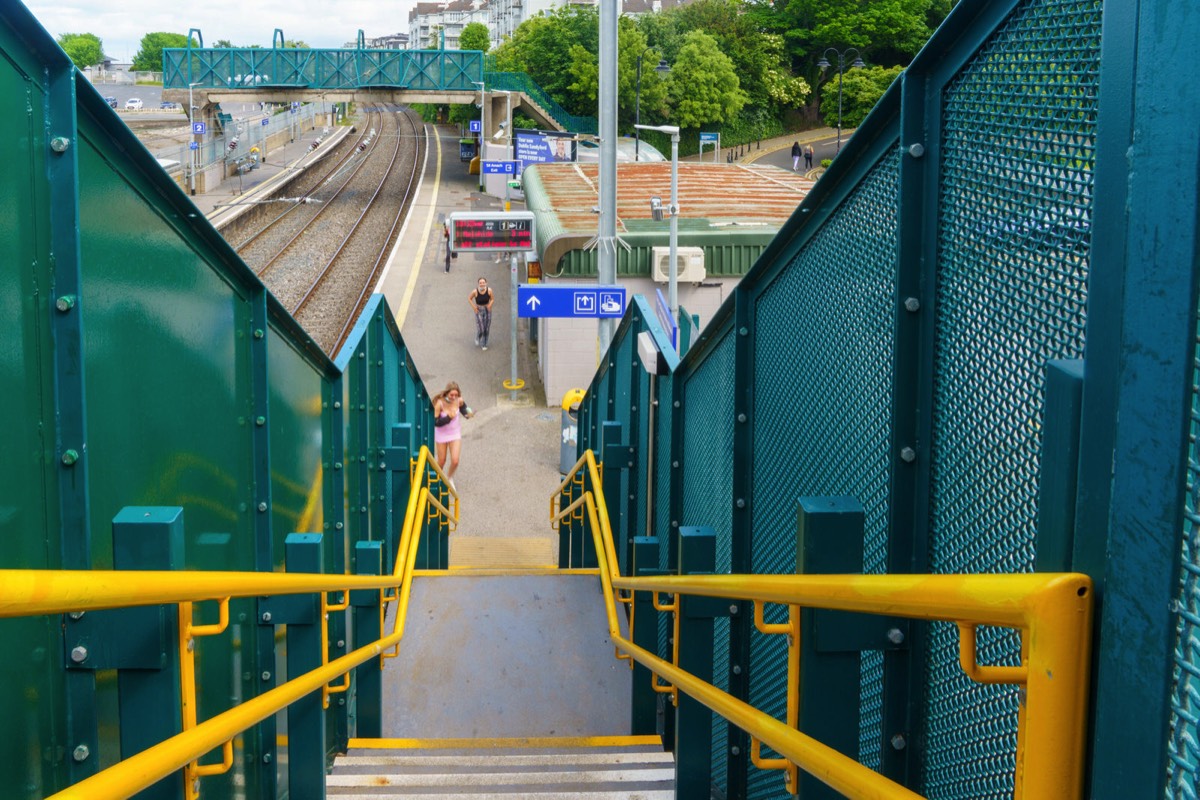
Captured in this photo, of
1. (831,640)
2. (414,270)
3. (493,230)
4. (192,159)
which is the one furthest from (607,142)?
(192,159)

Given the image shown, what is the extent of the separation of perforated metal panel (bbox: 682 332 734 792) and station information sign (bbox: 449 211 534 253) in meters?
14.9

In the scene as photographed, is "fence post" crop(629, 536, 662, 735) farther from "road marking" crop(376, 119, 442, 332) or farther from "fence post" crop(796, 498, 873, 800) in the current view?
"road marking" crop(376, 119, 442, 332)

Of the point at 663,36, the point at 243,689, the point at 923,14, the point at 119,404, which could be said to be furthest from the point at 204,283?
the point at 923,14

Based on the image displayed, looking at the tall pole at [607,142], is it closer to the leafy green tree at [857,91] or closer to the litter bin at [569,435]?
the litter bin at [569,435]

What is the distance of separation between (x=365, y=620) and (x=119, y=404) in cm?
287

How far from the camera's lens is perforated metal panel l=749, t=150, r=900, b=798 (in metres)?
2.81

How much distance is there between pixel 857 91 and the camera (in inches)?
2260

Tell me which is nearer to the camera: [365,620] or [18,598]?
[18,598]

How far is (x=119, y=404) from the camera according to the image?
9.36 feet

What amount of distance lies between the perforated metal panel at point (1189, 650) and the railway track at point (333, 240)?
20777 mm

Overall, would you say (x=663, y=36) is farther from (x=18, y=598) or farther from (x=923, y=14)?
(x=18, y=598)

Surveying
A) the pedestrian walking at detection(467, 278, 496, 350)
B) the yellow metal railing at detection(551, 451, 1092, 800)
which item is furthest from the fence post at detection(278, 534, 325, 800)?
the pedestrian walking at detection(467, 278, 496, 350)

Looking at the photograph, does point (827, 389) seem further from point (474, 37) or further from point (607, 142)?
point (474, 37)

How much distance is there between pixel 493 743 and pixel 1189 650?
4.56 meters
